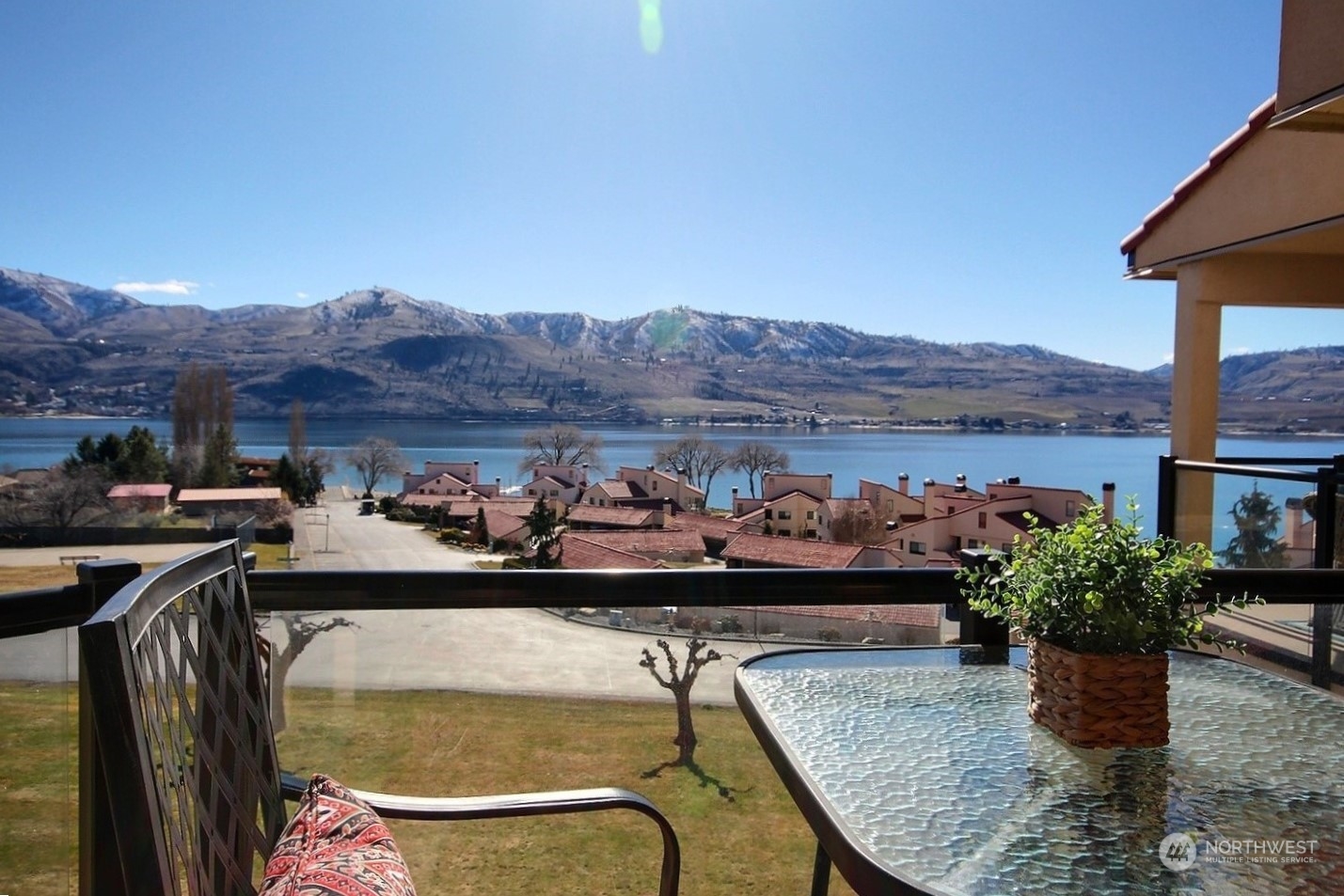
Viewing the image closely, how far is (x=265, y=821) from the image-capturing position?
1.23 m

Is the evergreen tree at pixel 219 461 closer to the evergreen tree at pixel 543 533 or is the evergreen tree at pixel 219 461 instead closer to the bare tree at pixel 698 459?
the bare tree at pixel 698 459

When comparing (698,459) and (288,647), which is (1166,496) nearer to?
(288,647)

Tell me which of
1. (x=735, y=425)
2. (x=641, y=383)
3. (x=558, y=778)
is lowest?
(x=558, y=778)

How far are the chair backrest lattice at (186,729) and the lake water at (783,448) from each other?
938 cm

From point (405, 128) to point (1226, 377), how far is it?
17.3 meters

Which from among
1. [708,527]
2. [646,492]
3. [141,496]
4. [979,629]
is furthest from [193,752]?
[141,496]

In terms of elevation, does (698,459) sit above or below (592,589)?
below

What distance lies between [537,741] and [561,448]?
18.6m

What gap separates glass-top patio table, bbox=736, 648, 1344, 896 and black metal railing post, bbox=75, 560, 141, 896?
84 centimetres

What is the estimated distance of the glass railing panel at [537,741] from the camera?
2.08m

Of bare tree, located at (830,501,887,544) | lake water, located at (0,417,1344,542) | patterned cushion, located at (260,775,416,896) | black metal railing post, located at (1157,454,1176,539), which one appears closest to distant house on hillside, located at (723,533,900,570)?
black metal railing post, located at (1157,454,1176,539)

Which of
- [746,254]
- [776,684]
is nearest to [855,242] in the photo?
[746,254]

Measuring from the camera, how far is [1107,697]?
133cm

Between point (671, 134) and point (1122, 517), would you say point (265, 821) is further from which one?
point (671, 134)
